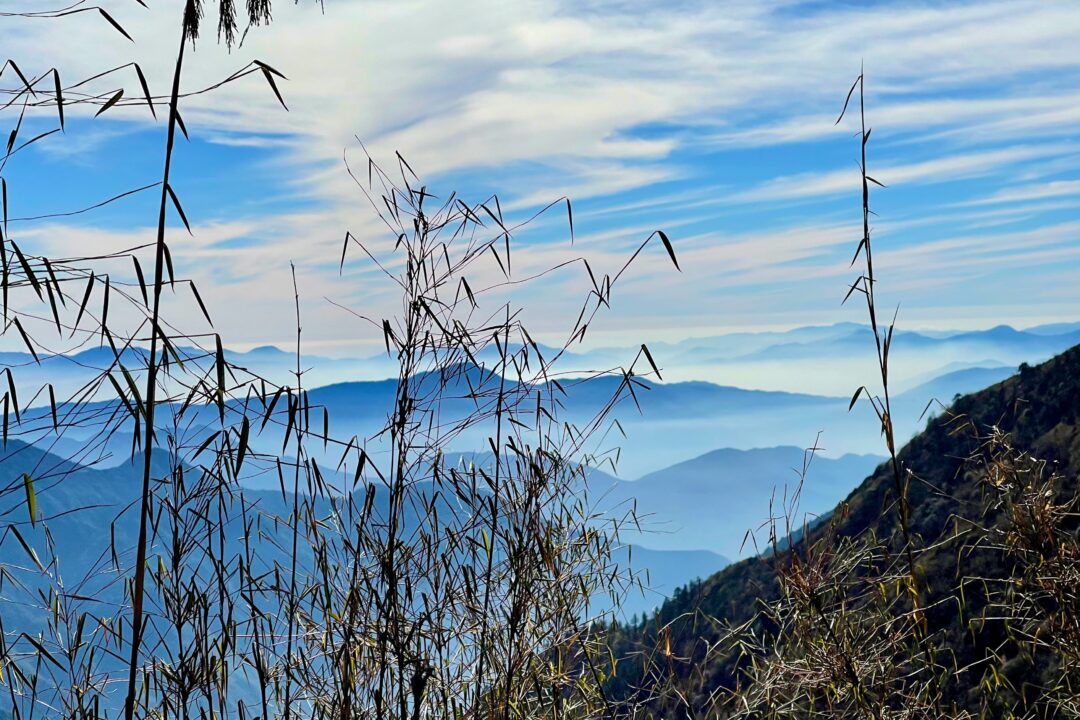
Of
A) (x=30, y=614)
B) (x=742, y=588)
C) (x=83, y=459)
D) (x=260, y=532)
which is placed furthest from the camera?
(x=30, y=614)

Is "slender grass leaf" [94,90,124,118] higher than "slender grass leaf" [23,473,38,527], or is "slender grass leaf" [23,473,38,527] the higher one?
"slender grass leaf" [94,90,124,118]

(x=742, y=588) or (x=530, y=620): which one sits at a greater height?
(x=742, y=588)

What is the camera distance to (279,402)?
5.61ft

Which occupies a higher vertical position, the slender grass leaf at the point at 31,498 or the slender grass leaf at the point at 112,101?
the slender grass leaf at the point at 112,101

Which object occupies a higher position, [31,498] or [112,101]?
[112,101]

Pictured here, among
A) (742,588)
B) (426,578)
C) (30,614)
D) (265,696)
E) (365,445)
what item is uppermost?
(30,614)

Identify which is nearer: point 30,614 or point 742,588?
point 742,588

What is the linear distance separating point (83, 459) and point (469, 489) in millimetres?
827

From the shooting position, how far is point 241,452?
1.68 m

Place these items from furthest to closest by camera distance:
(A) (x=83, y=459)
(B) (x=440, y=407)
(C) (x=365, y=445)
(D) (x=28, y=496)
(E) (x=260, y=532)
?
(E) (x=260, y=532), (B) (x=440, y=407), (C) (x=365, y=445), (A) (x=83, y=459), (D) (x=28, y=496)

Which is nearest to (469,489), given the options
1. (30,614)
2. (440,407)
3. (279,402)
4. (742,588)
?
(440,407)

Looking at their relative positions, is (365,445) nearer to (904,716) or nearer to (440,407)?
(440,407)

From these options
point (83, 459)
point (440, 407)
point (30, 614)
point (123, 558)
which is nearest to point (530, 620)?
point (440, 407)

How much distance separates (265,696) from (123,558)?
2.47ft
